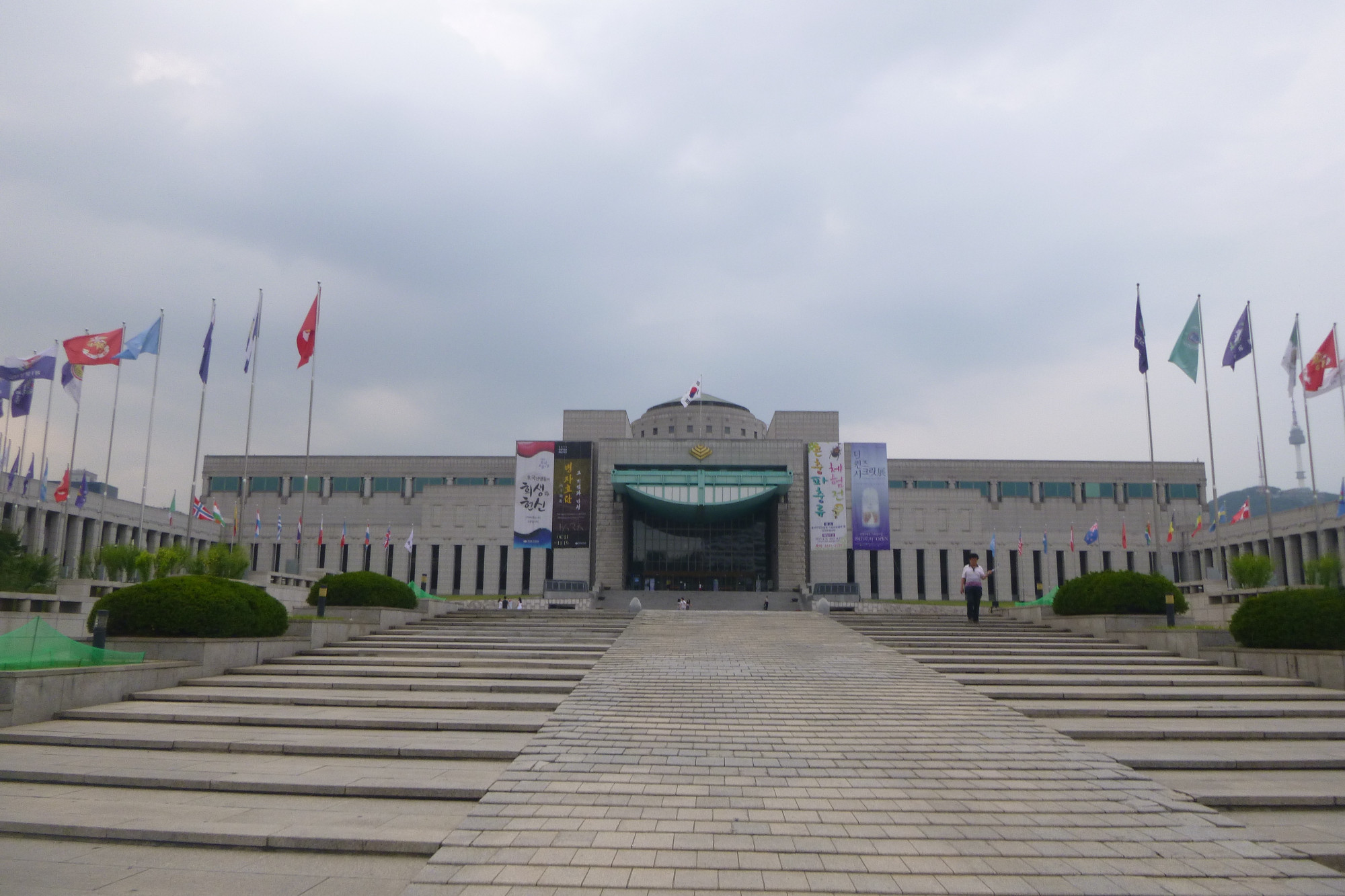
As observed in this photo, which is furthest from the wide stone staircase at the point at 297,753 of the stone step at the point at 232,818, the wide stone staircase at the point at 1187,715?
the wide stone staircase at the point at 1187,715

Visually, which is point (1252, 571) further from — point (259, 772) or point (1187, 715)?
point (259, 772)

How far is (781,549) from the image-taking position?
51.0 meters

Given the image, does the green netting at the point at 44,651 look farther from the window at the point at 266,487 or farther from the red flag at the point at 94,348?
the window at the point at 266,487

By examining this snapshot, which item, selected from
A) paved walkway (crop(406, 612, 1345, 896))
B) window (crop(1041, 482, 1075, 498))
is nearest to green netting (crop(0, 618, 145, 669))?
paved walkway (crop(406, 612, 1345, 896))

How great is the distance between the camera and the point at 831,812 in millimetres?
7781

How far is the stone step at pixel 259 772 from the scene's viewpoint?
8711 mm

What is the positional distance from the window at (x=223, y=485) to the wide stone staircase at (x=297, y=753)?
5316cm

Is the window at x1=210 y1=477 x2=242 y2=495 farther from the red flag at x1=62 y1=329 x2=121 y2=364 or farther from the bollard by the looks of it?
the bollard

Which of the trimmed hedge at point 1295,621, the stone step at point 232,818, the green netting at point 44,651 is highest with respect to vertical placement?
the trimmed hedge at point 1295,621

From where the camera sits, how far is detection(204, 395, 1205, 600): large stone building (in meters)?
52.3

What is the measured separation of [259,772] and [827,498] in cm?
3831

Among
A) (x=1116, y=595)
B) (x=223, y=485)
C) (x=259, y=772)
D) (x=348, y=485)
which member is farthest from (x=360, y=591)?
(x=223, y=485)

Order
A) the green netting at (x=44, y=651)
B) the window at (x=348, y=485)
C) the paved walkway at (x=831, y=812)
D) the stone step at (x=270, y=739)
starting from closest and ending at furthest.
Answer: the paved walkway at (x=831, y=812) → the stone step at (x=270, y=739) → the green netting at (x=44, y=651) → the window at (x=348, y=485)

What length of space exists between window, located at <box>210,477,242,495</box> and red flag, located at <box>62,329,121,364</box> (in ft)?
134
